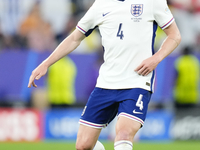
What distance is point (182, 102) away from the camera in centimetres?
1303

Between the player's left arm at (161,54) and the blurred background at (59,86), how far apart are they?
6.30m

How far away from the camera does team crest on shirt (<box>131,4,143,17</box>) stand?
5340 mm

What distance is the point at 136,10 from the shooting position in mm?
5352

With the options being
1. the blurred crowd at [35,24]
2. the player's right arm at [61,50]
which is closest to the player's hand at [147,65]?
the player's right arm at [61,50]

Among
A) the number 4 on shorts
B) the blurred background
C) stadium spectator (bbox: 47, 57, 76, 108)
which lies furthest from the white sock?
stadium spectator (bbox: 47, 57, 76, 108)

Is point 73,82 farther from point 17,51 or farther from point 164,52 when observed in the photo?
point 164,52

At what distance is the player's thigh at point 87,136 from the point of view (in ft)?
18.1

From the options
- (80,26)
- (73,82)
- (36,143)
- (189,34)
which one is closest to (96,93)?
(80,26)

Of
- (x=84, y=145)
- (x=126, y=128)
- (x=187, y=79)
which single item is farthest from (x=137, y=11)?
(x=187, y=79)

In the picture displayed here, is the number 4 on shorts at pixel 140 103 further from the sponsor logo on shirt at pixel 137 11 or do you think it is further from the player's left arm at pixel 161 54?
the sponsor logo on shirt at pixel 137 11

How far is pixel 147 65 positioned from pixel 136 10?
0.62 metres

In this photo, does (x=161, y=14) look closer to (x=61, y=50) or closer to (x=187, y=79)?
(x=61, y=50)

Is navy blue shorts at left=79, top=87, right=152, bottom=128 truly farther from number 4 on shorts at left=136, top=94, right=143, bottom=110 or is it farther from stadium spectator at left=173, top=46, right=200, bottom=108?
stadium spectator at left=173, top=46, right=200, bottom=108

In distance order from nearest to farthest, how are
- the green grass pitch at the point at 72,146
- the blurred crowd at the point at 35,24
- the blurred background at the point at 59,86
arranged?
the green grass pitch at the point at 72,146
the blurred background at the point at 59,86
the blurred crowd at the point at 35,24
